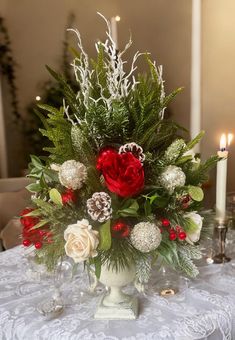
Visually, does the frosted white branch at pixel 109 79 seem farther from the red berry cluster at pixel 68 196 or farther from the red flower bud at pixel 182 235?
the red flower bud at pixel 182 235

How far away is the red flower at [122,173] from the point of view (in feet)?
2.40

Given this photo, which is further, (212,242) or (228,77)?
(228,77)

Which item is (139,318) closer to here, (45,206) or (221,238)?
(45,206)

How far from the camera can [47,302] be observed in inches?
34.5

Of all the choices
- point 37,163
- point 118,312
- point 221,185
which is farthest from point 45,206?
point 221,185

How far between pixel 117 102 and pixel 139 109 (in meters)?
0.05

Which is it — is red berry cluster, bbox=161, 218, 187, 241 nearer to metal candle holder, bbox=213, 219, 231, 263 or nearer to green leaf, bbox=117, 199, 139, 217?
green leaf, bbox=117, 199, 139, 217

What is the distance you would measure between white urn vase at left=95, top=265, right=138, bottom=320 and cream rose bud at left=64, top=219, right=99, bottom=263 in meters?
0.09

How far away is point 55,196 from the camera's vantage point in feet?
2.61

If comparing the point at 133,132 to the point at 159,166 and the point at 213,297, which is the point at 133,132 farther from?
the point at 213,297

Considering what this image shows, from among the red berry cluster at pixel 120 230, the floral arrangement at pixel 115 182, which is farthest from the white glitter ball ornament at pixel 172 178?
the red berry cluster at pixel 120 230

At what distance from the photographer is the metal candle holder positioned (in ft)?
3.57

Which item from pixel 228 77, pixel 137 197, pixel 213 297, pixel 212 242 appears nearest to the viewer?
pixel 137 197

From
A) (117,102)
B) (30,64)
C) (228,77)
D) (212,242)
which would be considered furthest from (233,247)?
(30,64)
